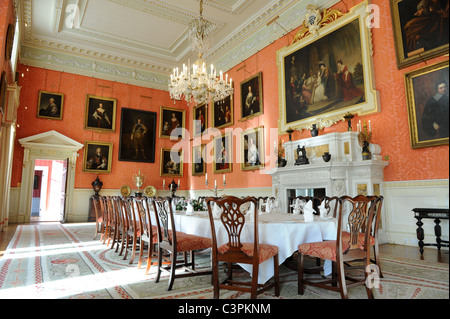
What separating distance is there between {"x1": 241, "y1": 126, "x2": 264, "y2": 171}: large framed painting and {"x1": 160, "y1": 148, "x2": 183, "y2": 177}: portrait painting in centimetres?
429

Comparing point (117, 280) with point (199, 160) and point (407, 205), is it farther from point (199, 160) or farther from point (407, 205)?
point (199, 160)

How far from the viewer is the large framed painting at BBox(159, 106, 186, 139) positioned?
12242mm

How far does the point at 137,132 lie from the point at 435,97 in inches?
393

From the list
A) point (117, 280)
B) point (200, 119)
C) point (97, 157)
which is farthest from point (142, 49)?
point (117, 280)

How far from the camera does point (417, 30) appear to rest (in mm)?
4945

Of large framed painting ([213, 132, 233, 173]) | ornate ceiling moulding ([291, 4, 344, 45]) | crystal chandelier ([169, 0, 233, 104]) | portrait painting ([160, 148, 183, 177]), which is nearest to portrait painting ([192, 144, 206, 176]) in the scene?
large framed painting ([213, 132, 233, 173])

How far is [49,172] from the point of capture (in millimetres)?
15961

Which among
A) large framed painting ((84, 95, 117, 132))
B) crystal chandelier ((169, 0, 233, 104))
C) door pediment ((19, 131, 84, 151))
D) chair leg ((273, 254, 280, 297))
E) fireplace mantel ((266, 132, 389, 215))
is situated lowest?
chair leg ((273, 254, 280, 297))

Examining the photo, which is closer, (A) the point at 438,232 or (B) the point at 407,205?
(A) the point at 438,232

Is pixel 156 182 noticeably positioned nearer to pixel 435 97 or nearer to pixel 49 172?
pixel 49 172

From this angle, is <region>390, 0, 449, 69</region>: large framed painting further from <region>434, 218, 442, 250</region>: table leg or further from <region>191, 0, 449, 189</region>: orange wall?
<region>434, 218, 442, 250</region>: table leg

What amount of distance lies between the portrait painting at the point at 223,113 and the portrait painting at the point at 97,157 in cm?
425

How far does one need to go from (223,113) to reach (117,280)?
761cm
